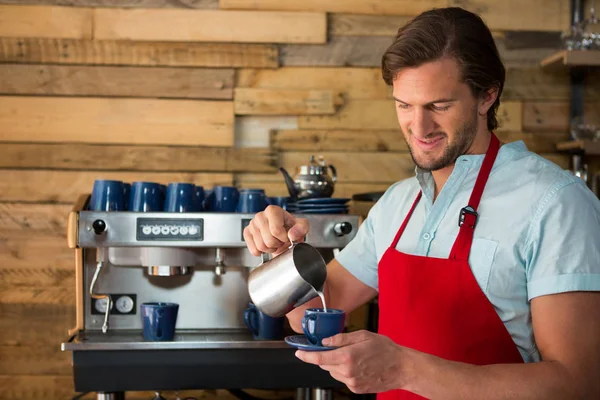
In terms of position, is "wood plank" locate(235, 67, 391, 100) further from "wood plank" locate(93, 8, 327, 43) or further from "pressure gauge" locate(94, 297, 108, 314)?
"pressure gauge" locate(94, 297, 108, 314)

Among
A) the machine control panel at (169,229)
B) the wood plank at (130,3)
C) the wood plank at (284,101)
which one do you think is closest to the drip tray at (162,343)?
the machine control panel at (169,229)

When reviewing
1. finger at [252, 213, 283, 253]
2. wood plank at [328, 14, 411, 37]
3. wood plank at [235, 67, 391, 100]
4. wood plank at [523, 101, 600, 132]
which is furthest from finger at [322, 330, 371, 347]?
wood plank at [523, 101, 600, 132]

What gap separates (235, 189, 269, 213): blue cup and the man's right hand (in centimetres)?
93

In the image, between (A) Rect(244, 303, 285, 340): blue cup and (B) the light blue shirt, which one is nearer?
(B) the light blue shirt

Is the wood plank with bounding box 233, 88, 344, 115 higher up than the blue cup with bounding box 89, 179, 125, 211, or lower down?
higher up

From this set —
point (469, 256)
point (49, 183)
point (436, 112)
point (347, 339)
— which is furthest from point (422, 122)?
point (49, 183)

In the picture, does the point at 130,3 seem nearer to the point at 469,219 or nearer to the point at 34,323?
the point at 34,323

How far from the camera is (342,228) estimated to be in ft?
8.18

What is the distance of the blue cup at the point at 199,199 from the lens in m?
2.53

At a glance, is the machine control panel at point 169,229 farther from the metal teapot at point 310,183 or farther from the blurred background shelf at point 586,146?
the blurred background shelf at point 586,146

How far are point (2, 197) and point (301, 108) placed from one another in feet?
4.01

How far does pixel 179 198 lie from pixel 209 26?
86 cm

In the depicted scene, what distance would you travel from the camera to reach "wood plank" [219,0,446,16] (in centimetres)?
302

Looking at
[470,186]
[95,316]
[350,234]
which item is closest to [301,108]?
[350,234]
